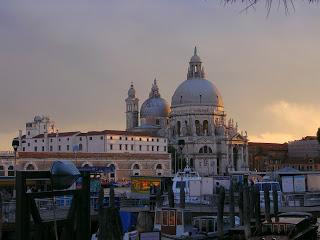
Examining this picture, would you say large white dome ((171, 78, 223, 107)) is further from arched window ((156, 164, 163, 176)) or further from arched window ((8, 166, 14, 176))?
arched window ((8, 166, 14, 176))

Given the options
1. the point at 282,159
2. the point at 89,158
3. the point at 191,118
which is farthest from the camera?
the point at 282,159

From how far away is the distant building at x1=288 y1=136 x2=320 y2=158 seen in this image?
111188 millimetres

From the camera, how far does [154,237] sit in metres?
16.1

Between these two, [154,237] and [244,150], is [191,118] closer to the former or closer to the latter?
[244,150]

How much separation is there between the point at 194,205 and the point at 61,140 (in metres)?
61.9

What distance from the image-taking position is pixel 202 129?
97562mm

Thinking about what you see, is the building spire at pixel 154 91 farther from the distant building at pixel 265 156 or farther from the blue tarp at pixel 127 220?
the blue tarp at pixel 127 220

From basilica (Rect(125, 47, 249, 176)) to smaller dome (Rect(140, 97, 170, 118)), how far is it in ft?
10.5

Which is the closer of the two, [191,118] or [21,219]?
[21,219]

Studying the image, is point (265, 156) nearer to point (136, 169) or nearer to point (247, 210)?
point (136, 169)

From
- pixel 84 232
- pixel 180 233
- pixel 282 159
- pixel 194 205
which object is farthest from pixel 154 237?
pixel 282 159

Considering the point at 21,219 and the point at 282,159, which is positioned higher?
the point at 282,159

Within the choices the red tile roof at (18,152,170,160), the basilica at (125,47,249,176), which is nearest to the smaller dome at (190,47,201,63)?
the basilica at (125,47,249,176)

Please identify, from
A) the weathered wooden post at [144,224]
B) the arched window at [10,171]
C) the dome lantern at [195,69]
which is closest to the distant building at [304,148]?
the dome lantern at [195,69]
